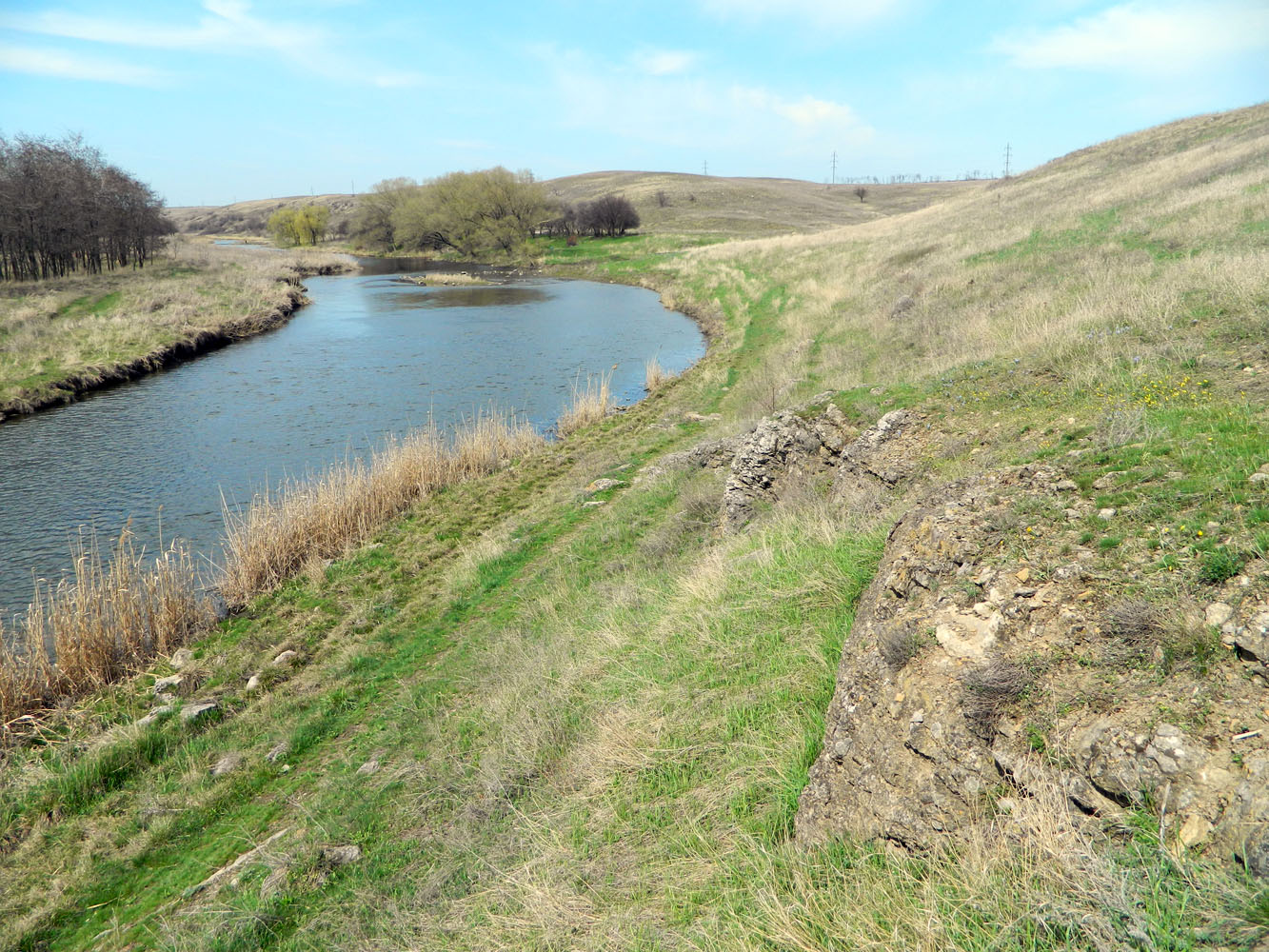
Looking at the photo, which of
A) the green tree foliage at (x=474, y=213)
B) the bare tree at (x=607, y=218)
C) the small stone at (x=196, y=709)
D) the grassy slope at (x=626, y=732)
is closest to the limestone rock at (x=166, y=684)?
Answer: the grassy slope at (x=626, y=732)

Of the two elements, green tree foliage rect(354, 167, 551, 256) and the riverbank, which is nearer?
the riverbank

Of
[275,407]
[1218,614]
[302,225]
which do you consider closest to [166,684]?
[1218,614]

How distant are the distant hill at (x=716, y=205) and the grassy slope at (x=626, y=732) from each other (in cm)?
7022

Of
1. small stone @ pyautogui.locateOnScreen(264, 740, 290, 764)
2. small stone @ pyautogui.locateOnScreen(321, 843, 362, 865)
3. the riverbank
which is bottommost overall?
small stone @ pyautogui.locateOnScreen(264, 740, 290, 764)

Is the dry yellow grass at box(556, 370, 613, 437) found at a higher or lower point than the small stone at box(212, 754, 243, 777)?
higher

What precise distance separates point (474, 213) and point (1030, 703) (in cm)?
7566

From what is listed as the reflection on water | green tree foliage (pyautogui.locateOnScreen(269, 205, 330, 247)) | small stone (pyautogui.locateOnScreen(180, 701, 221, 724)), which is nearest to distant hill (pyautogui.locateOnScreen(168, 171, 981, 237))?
green tree foliage (pyautogui.locateOnScreen(269, 205, 330, 247))

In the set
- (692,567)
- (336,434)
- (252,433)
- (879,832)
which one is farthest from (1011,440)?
(252,433)

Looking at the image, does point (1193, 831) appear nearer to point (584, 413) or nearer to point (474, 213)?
point (584, 413)

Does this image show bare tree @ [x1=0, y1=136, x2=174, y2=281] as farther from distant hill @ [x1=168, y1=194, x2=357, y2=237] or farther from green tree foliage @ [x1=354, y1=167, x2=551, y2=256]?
distant hill @ [x1=168, y1=194, x2=357, y2=237]

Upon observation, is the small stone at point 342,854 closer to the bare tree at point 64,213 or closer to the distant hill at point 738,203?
the bare tree at point 64,213

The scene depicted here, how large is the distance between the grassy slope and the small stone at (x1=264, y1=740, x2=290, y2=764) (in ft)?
0.25

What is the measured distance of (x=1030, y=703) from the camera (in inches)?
134

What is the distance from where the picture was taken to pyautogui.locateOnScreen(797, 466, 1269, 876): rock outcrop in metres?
2.73
